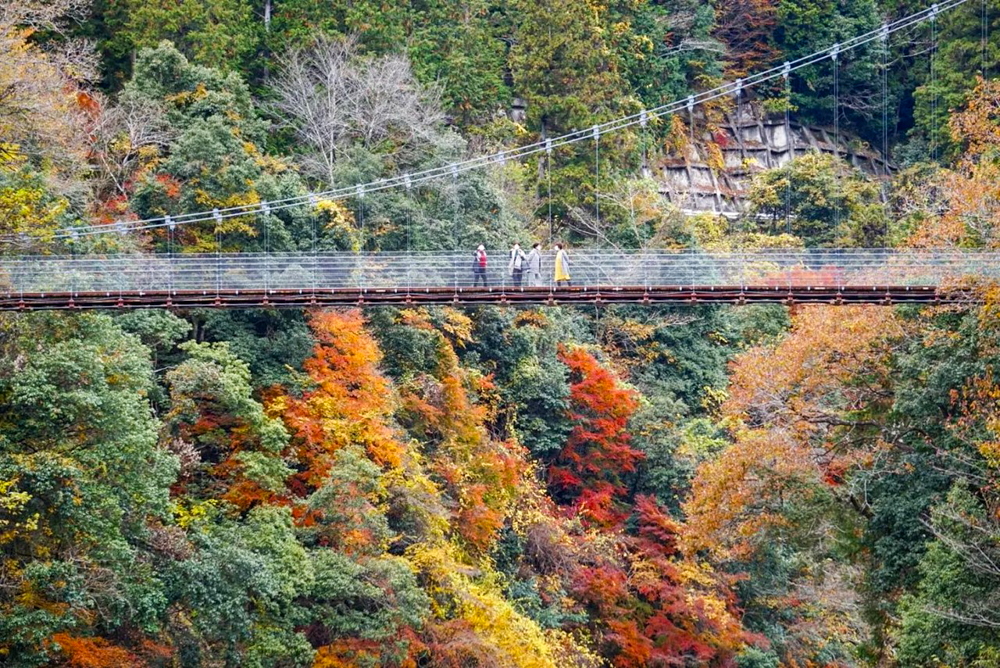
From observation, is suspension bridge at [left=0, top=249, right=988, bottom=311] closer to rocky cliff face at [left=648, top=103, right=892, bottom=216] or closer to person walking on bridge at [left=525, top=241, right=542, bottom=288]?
person walking on bridge at [left=525, top=241, right=542, bottom=288]

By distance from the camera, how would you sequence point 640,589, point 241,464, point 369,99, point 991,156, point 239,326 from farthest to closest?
point 369,99
point 640,589
point 239,326
point 241,464
point 991,156

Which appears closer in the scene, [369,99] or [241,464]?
[241,464]

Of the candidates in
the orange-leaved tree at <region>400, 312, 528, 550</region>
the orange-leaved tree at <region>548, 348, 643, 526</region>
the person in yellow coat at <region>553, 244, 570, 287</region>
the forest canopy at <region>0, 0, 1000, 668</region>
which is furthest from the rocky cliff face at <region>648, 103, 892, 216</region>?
the person in yellow coat at <region>553, 244, 570, 287</region>

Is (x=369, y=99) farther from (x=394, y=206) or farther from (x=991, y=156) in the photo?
(x=991, y=156)

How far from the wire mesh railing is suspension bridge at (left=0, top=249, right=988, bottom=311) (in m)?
0.02

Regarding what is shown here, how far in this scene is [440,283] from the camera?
1068 inches

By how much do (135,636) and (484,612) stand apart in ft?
20.1

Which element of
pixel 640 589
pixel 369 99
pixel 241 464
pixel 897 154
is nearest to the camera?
pixel 241 464

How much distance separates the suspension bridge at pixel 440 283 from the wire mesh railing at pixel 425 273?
0.8 inches

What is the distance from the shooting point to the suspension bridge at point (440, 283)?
24922 mm

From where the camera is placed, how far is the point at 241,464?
1077 inches

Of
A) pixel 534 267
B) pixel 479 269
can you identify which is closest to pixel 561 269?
pixel 534 267

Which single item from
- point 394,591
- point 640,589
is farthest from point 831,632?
point 394,591

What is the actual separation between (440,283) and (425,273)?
1.06m
